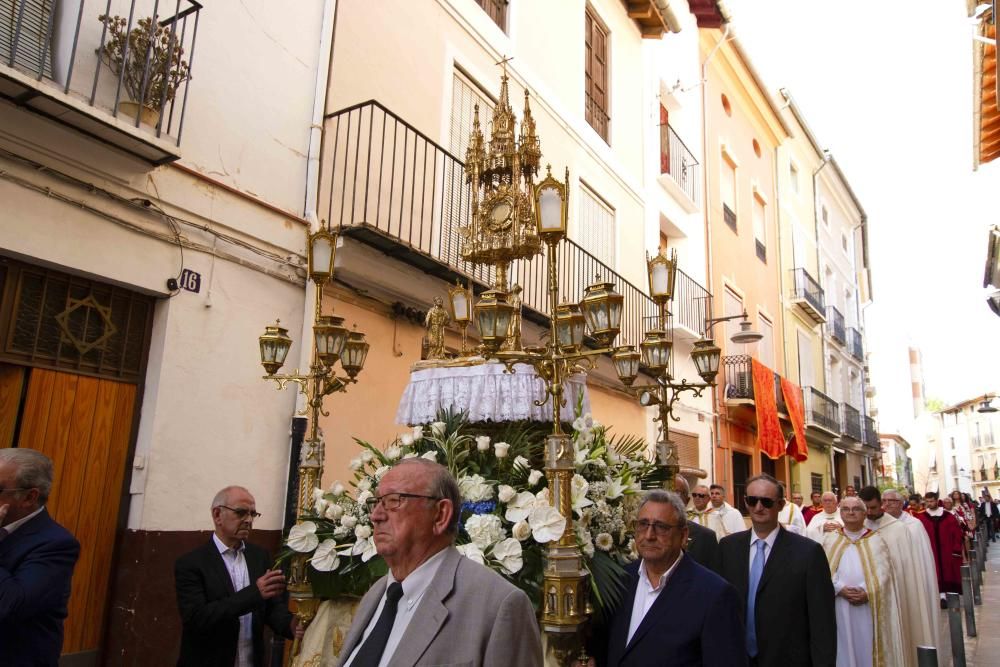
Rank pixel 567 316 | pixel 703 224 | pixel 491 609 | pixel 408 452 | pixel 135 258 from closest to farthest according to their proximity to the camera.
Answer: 1. pixel 491 609
2. pixel 567 316
3. pixel 408 452
4. pixel 135 258
5. pixel 703 224

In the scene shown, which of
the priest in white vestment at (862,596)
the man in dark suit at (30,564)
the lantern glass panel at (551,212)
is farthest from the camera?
the priest in white vestment at (862,596)

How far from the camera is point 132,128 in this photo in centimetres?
544

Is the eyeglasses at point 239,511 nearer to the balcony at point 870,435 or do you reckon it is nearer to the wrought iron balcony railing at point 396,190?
the wrought iron balcony railing at point 396,190

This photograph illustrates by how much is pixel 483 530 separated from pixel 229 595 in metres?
1.31

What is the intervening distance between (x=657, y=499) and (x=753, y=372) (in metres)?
14.7

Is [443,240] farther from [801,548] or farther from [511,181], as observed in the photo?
[801,548]

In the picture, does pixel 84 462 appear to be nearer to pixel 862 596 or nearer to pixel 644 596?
pixel 644 596

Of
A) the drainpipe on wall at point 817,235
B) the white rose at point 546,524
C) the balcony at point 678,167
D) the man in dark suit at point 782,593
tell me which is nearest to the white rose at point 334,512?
the white rose at point 546,524

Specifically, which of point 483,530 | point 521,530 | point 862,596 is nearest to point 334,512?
point 483,530

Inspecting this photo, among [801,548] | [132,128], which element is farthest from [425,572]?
[132,128]

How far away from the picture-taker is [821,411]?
23.4 metres

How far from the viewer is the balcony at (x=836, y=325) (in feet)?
87.6

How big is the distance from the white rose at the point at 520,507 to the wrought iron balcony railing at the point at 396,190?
3810mm

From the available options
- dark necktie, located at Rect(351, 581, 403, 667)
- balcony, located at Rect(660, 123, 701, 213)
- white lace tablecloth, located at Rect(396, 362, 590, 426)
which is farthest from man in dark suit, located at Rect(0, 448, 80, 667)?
balcony, located at Rect(660, 123, 701, 213)
